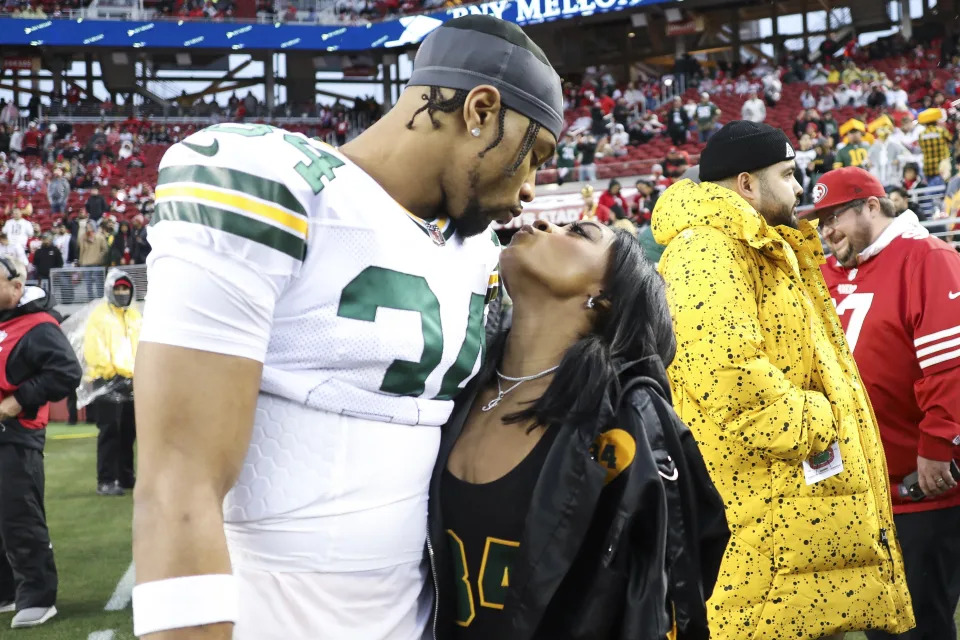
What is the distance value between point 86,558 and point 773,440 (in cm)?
506

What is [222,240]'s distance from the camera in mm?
1186

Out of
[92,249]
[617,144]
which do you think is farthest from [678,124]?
[92,249]

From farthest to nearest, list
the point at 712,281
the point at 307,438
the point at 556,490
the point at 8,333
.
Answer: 1. the point at 8,333
2. the point at 712,281
3. the point at 556,490
4. the point at 307,438

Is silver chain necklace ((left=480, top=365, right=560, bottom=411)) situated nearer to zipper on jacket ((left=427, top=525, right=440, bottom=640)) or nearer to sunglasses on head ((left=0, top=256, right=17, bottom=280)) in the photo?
zipper on jacket ((left=427, top=525, right=440, bottom=640))

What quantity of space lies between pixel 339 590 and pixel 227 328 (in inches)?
16.4

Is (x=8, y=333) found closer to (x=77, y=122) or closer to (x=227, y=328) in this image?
(x=227, y=328)

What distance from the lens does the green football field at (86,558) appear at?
16.3ft

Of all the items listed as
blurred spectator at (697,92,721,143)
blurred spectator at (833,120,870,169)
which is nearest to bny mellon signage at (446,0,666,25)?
blurred spectator at (697,92,721,143)

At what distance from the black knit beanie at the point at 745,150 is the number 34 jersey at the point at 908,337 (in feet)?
2.53

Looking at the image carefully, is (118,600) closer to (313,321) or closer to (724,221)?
(724,221)

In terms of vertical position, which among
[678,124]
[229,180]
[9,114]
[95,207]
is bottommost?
[95,207]

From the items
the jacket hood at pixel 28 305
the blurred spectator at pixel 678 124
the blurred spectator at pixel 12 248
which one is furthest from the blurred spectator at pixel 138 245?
the jacket hood at pixel 28 305

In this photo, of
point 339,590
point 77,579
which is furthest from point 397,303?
point 77,579

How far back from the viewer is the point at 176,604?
1.13 meters
